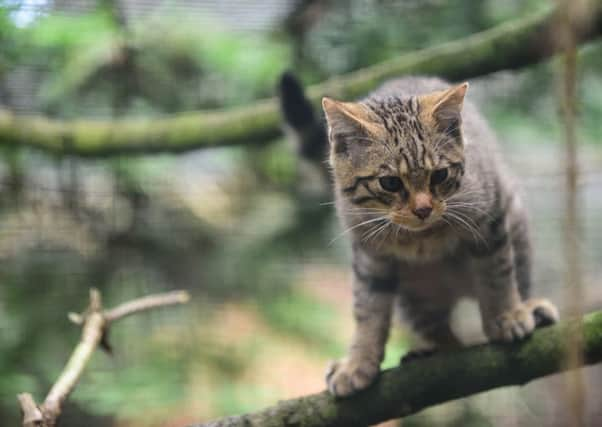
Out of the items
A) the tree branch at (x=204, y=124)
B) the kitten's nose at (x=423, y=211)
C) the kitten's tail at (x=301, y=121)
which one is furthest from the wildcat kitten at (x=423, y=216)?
the tree branch at (x=204, y=124)

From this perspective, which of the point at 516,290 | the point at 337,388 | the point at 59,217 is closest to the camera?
the point at 337,388

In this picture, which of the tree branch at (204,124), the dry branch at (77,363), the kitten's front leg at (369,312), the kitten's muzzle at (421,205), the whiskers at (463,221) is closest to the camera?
the dry branch at (77,363)

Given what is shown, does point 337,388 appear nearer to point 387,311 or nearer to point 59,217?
point 387,311

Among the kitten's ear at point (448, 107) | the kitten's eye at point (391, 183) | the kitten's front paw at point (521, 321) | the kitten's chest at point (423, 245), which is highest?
the kitten's ear at point (448, 107)

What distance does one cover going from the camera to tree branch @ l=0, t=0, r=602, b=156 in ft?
7.68

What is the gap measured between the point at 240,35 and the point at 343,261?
106cm

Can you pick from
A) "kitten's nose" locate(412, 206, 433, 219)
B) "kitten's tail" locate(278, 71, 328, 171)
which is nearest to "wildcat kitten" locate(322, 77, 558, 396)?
"kitten's nose" locate(412, 206, 433, 219)

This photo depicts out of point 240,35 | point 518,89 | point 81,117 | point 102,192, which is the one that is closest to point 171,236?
point 102,192

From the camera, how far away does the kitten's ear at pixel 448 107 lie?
1451mm

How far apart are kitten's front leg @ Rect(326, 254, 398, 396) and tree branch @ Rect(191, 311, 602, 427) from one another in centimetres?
11

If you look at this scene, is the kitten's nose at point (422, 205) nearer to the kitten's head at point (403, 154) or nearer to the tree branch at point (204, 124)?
the kitten's head at point (403, 154)

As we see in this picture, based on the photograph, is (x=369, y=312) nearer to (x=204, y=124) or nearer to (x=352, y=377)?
(x=352, y=377)

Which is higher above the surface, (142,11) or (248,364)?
(142,11)

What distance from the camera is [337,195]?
67.2 inches
